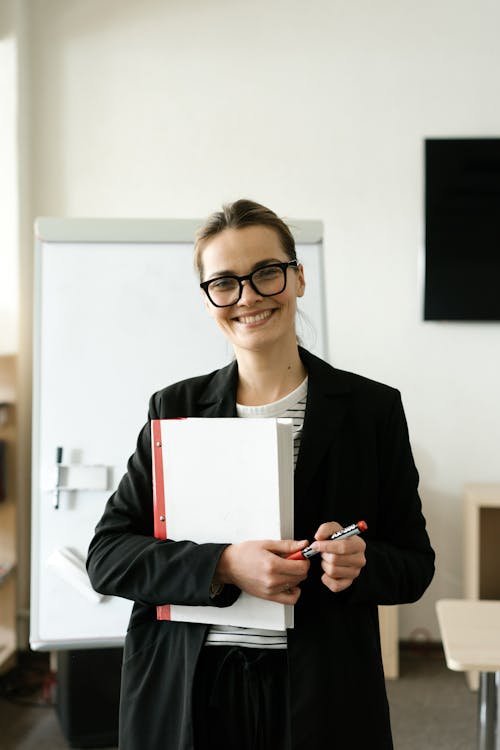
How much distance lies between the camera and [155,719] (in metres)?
1.06

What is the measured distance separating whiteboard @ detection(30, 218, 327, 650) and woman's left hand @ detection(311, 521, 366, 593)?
1.11 metres

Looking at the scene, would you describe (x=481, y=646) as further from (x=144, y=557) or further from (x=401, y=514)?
(x=144, y=557)

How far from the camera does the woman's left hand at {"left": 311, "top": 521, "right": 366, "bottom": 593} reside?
3.03 ft

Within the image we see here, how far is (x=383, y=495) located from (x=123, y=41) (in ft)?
8.99

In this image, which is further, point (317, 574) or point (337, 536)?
point (317, 574)

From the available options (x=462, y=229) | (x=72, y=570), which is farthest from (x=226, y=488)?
(x=462, y=229)

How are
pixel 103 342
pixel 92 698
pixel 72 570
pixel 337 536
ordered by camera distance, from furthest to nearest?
1. pixel 92 698
2. pixel 103 342
3. pixel 72 570
4. pixel 337 536

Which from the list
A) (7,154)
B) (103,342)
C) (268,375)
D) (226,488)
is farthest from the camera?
(7,154)

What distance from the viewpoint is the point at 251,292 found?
104cm

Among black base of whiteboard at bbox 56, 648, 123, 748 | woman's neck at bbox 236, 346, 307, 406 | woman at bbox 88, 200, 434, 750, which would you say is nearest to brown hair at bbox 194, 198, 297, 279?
woman at bbox 88, 200, 434, 750

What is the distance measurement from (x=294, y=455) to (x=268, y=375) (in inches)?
4.9

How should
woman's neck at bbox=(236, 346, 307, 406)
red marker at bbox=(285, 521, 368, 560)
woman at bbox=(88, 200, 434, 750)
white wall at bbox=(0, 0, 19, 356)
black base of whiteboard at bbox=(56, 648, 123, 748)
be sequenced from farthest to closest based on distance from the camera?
white wall at bbox=(0, 0, 19, 356) → black base of whiteboard at bbox=(56, 648, 123, 748) → woman's neck at bbox=(236, 346, 307, 406) → woman at bbox=(88, 200, 434, 750) → red marker at bbox=(285, 521, 368, 560)

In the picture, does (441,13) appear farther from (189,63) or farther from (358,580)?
(358,580)

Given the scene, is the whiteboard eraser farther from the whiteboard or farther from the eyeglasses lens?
the eyeglasses lens
